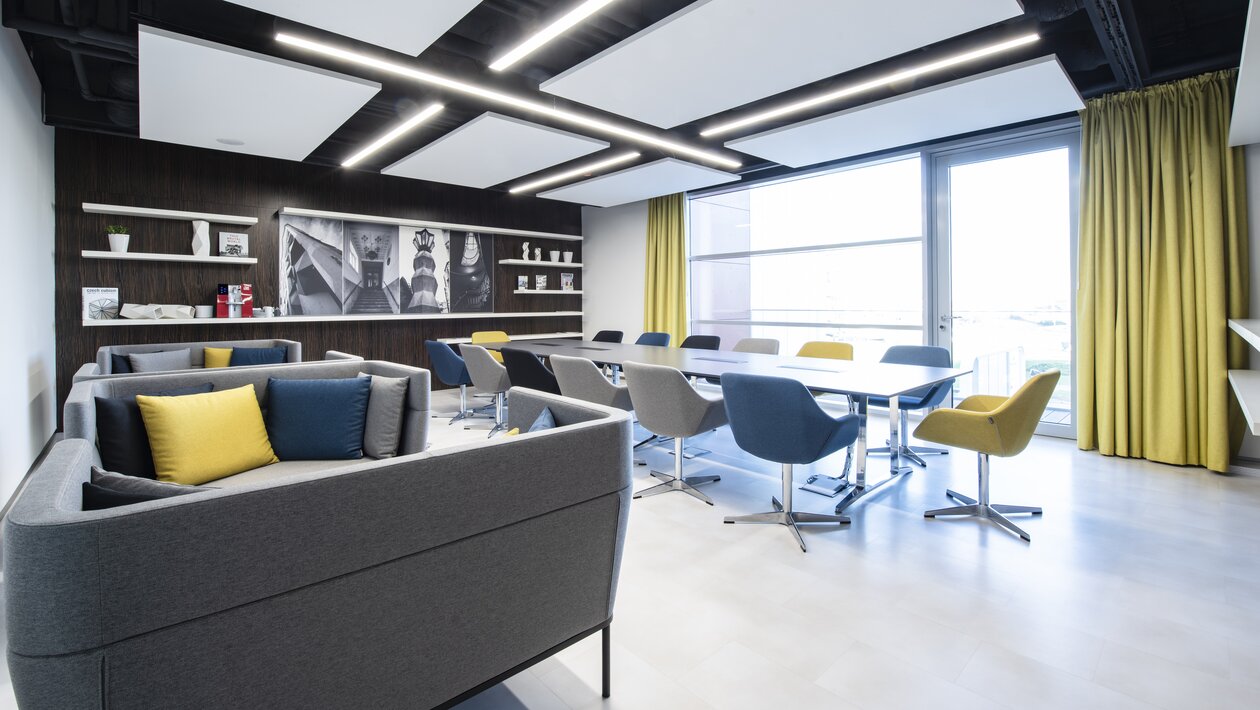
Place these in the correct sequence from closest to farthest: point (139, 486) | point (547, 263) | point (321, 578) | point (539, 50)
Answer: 1. point (321, 578)
2. point (139, 486)
3. point (539, 50)
4. point (547, 263)

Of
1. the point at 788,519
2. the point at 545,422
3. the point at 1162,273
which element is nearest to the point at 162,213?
→ the point at 545,422

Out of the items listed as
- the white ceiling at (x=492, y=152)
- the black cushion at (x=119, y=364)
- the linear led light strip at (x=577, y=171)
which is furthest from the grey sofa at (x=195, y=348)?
the linear led light strip at (x=577, y=171)

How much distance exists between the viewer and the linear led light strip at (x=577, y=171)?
5.83 meters

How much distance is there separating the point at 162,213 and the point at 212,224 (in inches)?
18.5

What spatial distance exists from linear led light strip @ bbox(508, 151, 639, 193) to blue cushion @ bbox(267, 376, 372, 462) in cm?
393

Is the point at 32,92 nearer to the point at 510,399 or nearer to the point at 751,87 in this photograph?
the point at 510,399

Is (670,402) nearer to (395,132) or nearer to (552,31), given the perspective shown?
(552,31)

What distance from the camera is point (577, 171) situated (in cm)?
630

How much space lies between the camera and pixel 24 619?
877 millimetres

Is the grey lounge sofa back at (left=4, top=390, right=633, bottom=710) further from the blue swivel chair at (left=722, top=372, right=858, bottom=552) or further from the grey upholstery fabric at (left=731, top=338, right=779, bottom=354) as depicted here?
the grey upholstery fabric at (left=731, top=338, right=779, bottom=354)

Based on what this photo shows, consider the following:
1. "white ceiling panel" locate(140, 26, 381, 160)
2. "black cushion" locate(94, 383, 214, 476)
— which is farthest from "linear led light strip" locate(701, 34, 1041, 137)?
"black cushion" locate(94, 383, 214, 476)

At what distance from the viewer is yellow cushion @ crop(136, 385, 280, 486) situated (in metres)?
2.23

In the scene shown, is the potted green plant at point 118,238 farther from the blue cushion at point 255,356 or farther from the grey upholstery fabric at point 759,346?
the grey upholstery fabric at point 759,346

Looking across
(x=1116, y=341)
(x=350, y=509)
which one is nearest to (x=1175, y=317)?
(x=1116, y=341)
